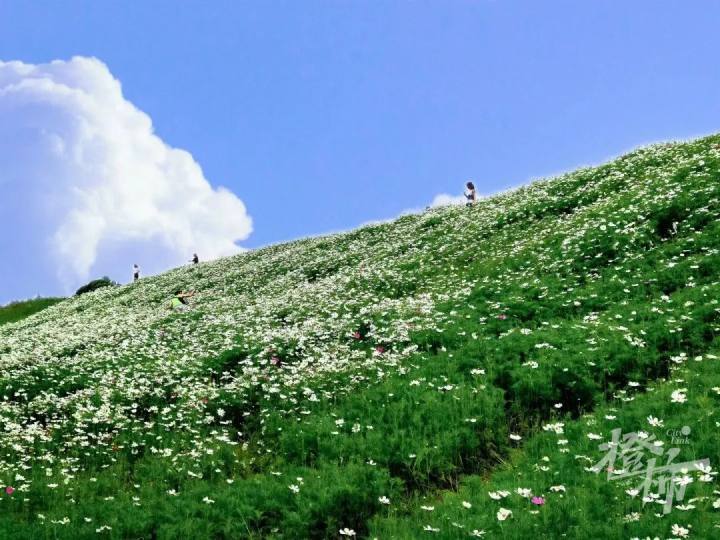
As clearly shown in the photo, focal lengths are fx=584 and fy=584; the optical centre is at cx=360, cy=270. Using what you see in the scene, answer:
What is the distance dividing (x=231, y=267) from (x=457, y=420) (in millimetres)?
39516

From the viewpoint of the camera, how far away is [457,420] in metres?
11.0

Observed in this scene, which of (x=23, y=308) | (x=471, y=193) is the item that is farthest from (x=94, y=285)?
(x=471, y=193)

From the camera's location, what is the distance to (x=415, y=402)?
464 inches

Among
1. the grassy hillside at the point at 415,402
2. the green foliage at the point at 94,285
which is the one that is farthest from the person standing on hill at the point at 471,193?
the green foliage at the point at 94,285

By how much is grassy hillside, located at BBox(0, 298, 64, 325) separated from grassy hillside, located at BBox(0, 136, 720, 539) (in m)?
44.7

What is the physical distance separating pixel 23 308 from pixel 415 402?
6747 centimetres

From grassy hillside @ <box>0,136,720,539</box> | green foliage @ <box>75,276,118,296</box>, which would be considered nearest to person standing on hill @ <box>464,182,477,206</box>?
grassy hillside @ <box>0,136,720,539</box>

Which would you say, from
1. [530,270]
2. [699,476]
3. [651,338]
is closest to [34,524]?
[699,476]

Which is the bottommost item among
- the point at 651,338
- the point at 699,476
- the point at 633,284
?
the point at 699,476

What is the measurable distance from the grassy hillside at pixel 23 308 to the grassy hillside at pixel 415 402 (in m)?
44.7

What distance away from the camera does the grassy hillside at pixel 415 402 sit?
27.3ft

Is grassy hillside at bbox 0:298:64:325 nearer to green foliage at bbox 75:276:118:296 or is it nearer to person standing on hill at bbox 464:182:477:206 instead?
green foliage at bbox 75:276:118:296

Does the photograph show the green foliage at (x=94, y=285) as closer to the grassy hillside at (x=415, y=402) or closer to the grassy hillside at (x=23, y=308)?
the grassy hillside at (x=23, y=308)

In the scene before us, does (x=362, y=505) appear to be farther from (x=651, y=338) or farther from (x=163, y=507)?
(x=651, y=338)
